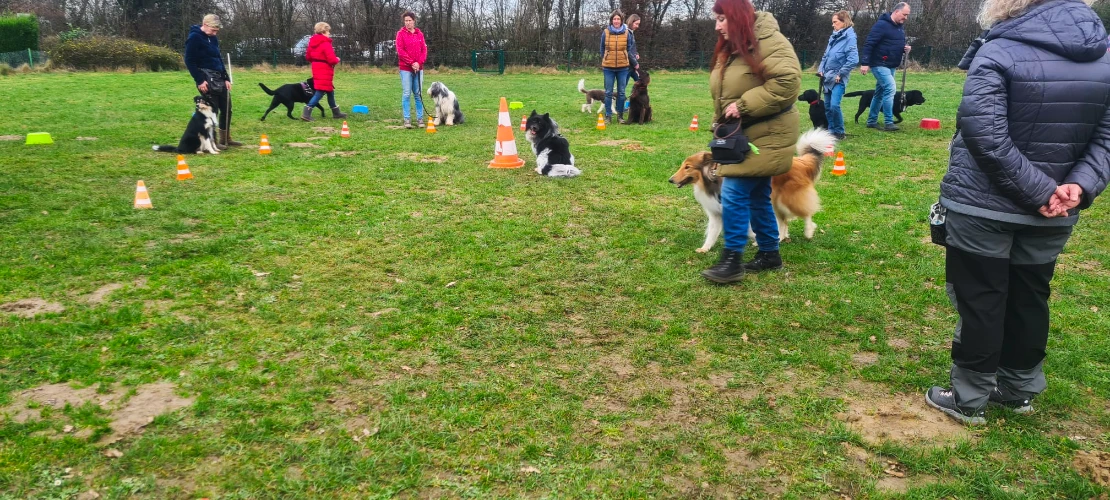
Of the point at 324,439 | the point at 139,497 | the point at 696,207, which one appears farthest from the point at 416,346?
the point at 696,207

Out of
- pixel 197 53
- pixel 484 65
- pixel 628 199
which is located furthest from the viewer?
pixel 484 65

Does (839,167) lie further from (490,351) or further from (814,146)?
(490,351)

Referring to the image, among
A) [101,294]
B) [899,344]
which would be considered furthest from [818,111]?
[101,294]

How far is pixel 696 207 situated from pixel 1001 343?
373cm

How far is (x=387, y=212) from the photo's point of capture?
609cm

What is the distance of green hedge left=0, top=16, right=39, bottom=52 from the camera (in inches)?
942

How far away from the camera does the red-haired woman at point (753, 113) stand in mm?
3879

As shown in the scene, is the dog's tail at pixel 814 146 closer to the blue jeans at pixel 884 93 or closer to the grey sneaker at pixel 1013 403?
the grey sneaker at pixel 1013 403

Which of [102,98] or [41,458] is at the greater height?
[102,98]

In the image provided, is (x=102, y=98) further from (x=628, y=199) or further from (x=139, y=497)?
(x=139, y=497)

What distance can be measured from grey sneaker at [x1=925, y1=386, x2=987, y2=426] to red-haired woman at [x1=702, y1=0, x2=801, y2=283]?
1.62 m

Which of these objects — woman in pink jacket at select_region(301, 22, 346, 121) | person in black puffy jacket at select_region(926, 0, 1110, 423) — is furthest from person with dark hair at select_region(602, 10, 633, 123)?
person in black puffy jacket at select_region(926, 0, 1110, 423)

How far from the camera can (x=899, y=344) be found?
11.7ft

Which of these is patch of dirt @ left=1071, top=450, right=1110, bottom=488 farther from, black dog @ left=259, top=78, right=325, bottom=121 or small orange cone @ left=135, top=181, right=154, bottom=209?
black dog @ left=259, top=78, right=325, bottom=121
